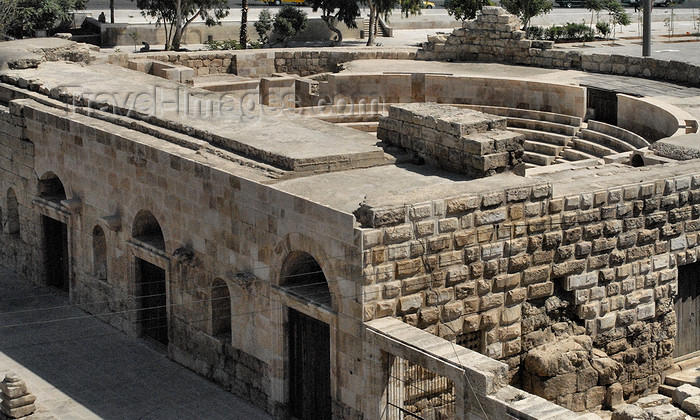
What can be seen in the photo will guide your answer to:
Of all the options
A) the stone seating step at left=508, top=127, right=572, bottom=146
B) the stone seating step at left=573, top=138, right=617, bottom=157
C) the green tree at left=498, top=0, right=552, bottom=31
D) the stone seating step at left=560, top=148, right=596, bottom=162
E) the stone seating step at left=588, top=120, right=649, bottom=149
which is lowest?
the stone seating step at left=560, top=148, right=596, bottom=162

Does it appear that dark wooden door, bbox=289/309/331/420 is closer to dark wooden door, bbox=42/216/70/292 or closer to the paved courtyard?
the paved courtyard

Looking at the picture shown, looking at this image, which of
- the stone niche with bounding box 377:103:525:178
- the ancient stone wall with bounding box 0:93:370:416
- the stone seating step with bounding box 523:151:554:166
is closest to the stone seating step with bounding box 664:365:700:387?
the stone niche with bounding box 377:103:525:178

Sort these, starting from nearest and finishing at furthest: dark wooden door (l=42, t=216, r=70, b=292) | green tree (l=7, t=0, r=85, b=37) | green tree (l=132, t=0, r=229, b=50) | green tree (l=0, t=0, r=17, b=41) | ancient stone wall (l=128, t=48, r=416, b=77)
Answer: dark wooden door (l=42, t=216, r=70, b=292) < ancient stone wall (l=128, t=48, r=416, b=77) < green tree (l=0, t=0, r=17, b=41) < green tree (l=132, t=0, r=229, b=50) < green tree (l=7, t=0, r=85, b=37)

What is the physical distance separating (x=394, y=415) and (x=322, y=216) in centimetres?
301

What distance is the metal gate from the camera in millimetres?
18422

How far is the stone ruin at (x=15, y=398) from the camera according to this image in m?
20.2

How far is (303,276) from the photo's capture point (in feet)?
65.7

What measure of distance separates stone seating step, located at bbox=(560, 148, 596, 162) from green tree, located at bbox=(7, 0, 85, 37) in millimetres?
27057

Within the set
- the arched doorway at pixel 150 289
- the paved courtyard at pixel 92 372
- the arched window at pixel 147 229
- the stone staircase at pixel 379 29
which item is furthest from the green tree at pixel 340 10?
the arched doorway at pixel 150 289

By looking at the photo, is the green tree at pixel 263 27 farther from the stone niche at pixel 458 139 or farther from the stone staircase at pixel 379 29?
the stone niche at pixel 458 139

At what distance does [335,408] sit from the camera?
19.2m

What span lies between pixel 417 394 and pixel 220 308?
4.45m

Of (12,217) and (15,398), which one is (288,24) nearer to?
(12,217)

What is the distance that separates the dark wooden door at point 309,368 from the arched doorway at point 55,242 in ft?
26.4
